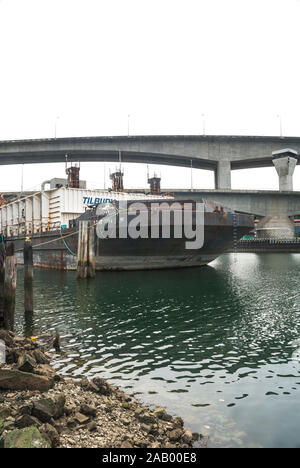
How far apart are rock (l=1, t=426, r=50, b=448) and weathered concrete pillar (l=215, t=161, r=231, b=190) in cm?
6933

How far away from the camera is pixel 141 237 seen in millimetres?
26484

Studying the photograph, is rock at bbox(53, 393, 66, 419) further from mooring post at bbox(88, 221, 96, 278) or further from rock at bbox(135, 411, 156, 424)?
mooring post at bbox(88, 221, 96, 278)

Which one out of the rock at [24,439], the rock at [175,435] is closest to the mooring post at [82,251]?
the rock at [175,435]

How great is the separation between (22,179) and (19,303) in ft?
206

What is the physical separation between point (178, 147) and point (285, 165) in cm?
2264

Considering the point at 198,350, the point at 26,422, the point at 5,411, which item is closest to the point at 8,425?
the point at 26,422

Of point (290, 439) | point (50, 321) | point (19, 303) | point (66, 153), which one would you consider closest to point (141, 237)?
point (19, 303)

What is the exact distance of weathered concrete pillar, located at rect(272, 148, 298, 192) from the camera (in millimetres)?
68875

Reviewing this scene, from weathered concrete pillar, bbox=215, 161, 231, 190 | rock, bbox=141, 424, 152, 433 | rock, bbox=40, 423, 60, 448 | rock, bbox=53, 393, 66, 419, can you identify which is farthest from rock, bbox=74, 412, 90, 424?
weathered concrete pillar, bbox=215, 161, 231, 190

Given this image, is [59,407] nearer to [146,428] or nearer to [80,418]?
[80,418]

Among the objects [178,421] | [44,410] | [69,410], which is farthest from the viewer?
[178,421]

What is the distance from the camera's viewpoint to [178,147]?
226 feet

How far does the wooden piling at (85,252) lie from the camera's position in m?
25.9

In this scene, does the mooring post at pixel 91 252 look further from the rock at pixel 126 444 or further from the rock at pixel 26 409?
the rock at pixel 126 444
